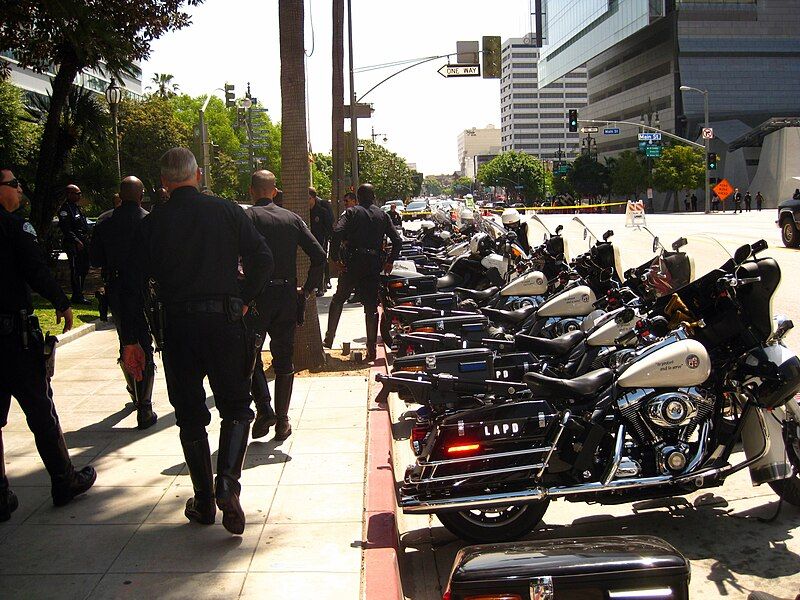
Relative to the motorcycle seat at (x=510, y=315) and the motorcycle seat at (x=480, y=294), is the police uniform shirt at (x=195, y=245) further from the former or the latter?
the motorcycle seat at (x=480, y=294)

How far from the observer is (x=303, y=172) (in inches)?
383

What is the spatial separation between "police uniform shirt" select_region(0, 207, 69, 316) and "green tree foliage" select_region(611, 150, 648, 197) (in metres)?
80.2

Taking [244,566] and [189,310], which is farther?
[189,310]

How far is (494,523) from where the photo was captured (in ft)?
16.3

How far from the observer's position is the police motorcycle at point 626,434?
15.7 ft

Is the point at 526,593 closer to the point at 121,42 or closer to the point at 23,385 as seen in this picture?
the point at 23,385

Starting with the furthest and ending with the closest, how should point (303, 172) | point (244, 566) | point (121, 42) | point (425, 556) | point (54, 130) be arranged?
point (54, 130)
point (303, 172)
point (121, 42)
point (425, 556)
point (244, 566)

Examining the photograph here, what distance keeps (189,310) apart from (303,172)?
5.26m

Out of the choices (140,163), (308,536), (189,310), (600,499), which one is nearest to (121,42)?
(189,310)

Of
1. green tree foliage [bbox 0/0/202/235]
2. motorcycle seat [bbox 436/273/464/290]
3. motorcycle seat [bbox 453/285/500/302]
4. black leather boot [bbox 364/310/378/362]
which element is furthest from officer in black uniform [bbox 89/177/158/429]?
motorcycle seat [bbox 436/273/464/290]

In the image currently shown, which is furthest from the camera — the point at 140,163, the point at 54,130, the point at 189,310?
the point at 140,163

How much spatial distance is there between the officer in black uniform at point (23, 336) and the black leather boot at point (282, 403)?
6.15 ft

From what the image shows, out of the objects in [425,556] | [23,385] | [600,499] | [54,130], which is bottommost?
[425,556]

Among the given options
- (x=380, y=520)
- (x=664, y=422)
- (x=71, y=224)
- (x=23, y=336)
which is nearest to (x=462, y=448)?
(x=380, y=520)
